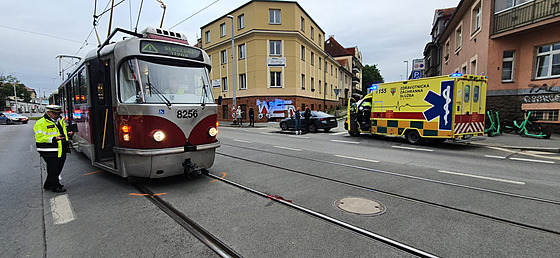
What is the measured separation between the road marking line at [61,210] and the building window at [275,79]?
23.0 metres

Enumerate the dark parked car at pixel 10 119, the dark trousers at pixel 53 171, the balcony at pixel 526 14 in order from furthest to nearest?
1. the dark parked car at pixel 10 119
2. the balcony at pixel 526 14
3. the dark trousers at pixel 53 171

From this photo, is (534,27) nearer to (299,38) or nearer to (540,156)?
(540,156)

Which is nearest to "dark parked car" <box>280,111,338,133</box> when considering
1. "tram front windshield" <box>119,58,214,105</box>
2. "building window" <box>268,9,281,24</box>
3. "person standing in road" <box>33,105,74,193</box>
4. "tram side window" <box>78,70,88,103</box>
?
"tram front windshield" <box>119,58,214,105</box>

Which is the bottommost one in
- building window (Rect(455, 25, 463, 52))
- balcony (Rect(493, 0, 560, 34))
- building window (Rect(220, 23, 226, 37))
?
balcony (Rect(493, 0, 560, 34))

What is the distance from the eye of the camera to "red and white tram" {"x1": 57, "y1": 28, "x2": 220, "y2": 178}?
4535 millimetres

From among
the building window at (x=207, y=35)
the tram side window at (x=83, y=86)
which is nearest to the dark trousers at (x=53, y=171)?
the tram side window at (x=83, y=86)

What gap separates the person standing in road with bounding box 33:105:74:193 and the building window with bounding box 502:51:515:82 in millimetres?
19258

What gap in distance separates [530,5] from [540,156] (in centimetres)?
940

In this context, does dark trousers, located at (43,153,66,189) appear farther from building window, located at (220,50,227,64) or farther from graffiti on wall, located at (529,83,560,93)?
building window, located at (220,50,227,64)

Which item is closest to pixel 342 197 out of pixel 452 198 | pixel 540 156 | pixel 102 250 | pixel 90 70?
pixel 452 198

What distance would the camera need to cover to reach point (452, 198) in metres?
4.31

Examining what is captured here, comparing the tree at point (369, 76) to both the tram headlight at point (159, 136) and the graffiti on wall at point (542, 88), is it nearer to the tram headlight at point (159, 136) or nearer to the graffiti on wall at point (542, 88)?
the graffiti on wall at point (542, 88)

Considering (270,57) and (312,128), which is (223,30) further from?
(312,128)

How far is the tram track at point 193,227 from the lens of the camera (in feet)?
9.11
